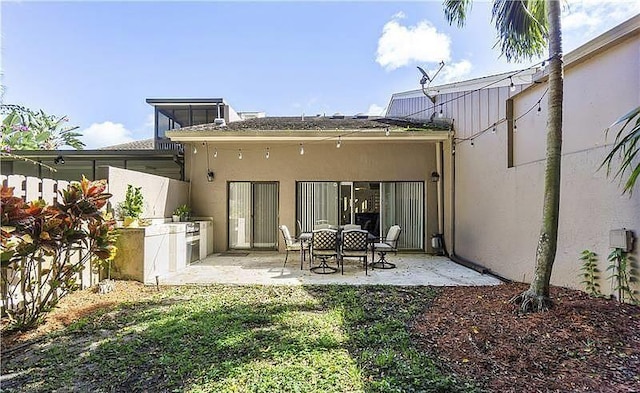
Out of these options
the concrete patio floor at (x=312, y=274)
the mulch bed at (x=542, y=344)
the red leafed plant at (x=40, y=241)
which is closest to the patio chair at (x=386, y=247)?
the concrete patio floor at (x=312, y=274)

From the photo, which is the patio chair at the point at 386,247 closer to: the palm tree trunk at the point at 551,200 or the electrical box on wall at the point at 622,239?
the palm tree trunk at the point at 551,200

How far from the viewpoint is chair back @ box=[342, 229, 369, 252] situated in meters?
7.30

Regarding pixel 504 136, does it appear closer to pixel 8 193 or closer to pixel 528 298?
pixel 528 298

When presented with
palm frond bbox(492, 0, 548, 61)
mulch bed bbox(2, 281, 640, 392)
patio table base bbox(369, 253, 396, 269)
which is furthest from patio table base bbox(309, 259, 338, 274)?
palm frond bbox(492, 0, 548, 61)

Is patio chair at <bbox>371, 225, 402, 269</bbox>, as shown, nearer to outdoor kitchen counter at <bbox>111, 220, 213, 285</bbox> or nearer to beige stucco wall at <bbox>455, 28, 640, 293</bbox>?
beige stucco wall at <bbox>455, 28, 640, 293</bbox>

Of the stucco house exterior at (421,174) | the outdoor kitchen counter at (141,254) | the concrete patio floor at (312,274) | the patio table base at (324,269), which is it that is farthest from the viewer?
the patio table base at (324,269)

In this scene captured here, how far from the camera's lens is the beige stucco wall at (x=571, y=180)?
4242mm

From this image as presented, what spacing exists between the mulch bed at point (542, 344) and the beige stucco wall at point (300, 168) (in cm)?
629

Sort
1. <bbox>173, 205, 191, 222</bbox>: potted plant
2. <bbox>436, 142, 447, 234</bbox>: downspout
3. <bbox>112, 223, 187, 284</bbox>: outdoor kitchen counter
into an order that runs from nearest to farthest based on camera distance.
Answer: <bbox>112, 223, 187, 284</bbox>: outdoor kitchen counter, <bbox>173, 205, 191, 222</bbox>: potted plant, <bbox>436, 142, 447, 234</bbox>: downspout

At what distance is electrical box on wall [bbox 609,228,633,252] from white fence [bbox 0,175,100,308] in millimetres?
7265

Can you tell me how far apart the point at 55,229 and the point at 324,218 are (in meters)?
7.36

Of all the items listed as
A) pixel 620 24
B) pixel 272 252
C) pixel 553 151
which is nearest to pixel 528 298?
pixel 553 151

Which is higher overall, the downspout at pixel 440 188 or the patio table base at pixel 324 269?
the downspout at pixel 440 188

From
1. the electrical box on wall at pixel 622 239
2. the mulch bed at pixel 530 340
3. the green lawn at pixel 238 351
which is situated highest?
the electrical box on wall at pixel 622 239
